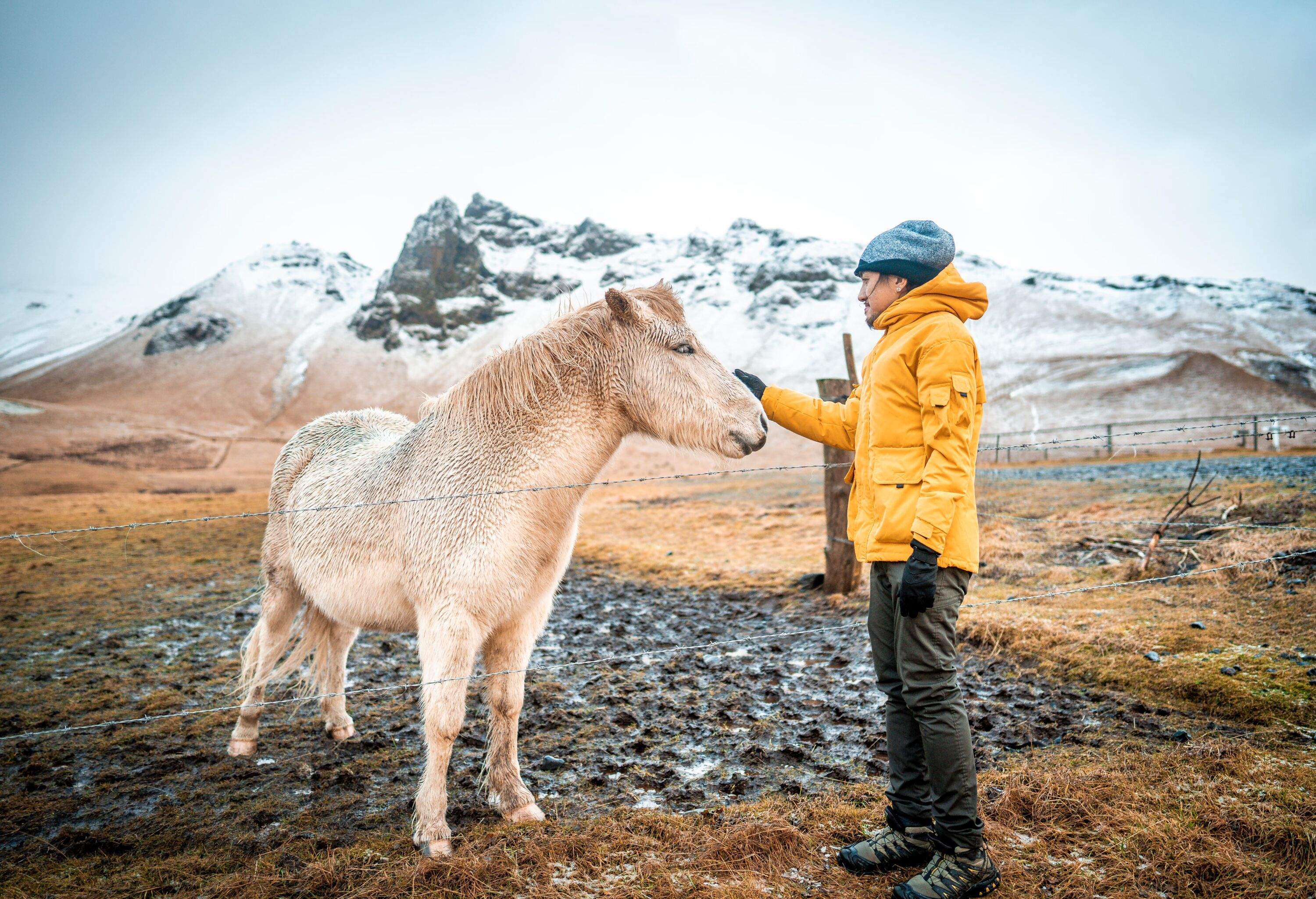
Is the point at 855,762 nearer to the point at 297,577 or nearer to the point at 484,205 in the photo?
the point at 297,577

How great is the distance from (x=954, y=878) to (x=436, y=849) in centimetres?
263

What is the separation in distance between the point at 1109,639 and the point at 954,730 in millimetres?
4495

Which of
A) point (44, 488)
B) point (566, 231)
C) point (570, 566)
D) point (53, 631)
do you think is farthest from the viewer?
point (566, 231)

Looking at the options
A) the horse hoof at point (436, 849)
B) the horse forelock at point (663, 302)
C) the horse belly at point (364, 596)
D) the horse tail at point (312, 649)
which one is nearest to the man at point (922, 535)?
the horse forelock at point (663, 302)

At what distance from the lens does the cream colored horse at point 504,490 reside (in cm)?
353

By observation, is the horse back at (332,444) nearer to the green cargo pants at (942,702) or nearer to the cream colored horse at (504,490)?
the cream colored horse at (504,490)

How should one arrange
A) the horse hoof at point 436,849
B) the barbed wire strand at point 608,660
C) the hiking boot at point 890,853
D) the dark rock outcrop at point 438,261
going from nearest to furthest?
1. the hiking boot at point 890,853
2. the horse hoof at point 436,849
3. the barbed wire strand at point 608,660
4. the dark rock outcrop at point 438,261

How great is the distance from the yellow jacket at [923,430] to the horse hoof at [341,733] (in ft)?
15.2

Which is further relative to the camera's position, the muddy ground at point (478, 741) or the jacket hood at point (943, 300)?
the muddy ground at point (478, 741)

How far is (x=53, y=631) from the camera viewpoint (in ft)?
29.5

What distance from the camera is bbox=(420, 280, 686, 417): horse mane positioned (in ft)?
12.2

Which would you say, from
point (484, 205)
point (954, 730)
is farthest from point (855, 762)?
point (484, 205)

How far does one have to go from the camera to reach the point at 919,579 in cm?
269

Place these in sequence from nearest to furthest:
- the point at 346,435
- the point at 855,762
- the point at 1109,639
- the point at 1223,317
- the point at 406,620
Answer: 1. the point at 406,620
2. the point at 855,762
3. the point at 346,435
4. the point at 1109,639
5. the point at 1223,317
